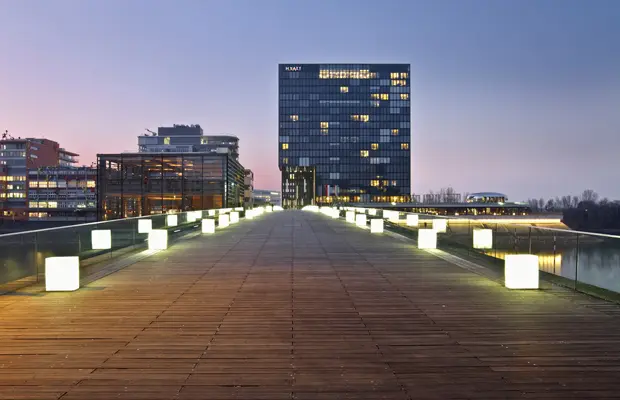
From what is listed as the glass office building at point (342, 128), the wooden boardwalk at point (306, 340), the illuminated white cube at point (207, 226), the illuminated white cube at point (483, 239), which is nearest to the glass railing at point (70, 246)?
the wooden boardwalk at point (306, 340)

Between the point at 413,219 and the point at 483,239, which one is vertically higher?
the point at 413,219

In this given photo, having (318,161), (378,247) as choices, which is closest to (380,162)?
(318,161)

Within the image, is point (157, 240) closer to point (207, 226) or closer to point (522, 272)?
point (207, 226)

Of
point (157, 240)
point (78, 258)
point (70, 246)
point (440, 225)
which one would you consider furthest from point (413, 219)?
point (78, 258)

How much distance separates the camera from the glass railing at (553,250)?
9164mm

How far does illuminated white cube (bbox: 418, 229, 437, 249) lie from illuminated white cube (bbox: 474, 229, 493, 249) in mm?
2655

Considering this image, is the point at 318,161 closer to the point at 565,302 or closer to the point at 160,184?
the point at 160,184

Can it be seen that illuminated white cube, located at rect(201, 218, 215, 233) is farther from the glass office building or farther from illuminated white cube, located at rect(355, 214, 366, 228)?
the glass office building

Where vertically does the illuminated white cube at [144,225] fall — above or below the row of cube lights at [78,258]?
above

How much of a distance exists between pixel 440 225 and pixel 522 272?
7.80 meters

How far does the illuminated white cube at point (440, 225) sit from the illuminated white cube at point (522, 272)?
7.36 metres

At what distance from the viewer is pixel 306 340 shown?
6.20 metres

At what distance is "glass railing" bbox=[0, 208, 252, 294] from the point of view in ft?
32.0

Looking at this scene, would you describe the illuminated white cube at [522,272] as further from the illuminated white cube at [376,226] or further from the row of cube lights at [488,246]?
the illuminated white cube at [376,226]
